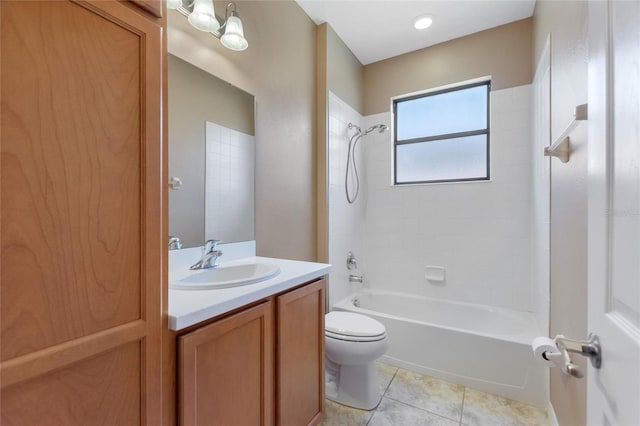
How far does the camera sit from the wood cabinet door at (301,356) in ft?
3.77

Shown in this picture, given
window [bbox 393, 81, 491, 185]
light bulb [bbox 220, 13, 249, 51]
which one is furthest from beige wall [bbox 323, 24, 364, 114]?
light bulb [bbox 220, 13, 249, 51]

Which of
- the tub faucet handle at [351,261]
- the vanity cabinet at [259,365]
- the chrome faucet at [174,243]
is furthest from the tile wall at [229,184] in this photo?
the tub faucet handle at [351,261]

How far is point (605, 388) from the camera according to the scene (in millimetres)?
514

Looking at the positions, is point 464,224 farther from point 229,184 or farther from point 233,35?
point 233,35

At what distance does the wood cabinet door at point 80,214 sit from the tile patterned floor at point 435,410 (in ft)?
4.24

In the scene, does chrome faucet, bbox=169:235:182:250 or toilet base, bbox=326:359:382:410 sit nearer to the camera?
chrome faucet, bbox=169:235:182:250

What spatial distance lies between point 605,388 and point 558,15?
69.0 inches

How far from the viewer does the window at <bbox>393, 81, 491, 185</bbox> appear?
2506mm

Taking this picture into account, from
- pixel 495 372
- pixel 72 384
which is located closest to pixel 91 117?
pixel 72 384

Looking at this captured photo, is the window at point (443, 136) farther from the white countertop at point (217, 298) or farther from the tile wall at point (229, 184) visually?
the white countertop at point (217, 298)

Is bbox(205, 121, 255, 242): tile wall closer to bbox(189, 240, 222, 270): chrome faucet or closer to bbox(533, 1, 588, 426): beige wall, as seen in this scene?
bbox(189, 240, 222, 270): chrome faucet

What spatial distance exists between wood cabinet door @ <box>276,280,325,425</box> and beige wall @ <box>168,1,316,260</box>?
0.60 m

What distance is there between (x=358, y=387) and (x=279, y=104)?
6.31ft

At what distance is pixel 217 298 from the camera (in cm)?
89
